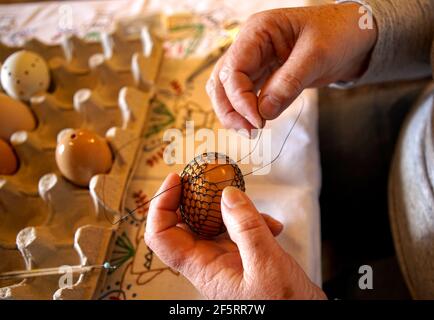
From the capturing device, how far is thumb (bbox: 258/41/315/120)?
0.48 m

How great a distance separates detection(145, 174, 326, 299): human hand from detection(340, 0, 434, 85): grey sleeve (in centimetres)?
34

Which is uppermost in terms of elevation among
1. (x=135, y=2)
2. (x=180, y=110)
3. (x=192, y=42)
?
(x=135, y=2)

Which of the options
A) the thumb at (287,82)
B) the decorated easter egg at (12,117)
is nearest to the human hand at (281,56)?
the thumb at (287,82)

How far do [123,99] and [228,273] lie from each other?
36cm

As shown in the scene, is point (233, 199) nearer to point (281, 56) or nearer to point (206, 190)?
point (206, 190)

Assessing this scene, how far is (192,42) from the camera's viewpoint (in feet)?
2.69

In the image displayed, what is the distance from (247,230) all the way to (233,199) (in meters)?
0.04

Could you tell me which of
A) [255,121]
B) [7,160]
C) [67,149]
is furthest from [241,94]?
[7,160]

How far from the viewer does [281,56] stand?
1.81 feet

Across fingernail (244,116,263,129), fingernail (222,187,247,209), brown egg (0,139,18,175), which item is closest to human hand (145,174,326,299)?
fingernail (222,187,247,209)

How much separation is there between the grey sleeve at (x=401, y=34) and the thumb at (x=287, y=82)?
0.46 ft

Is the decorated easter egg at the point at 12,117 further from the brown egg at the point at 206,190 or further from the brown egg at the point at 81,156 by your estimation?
the brown egg at the point at 206,190

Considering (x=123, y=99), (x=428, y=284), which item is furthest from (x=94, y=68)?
(x=428, y=284)
